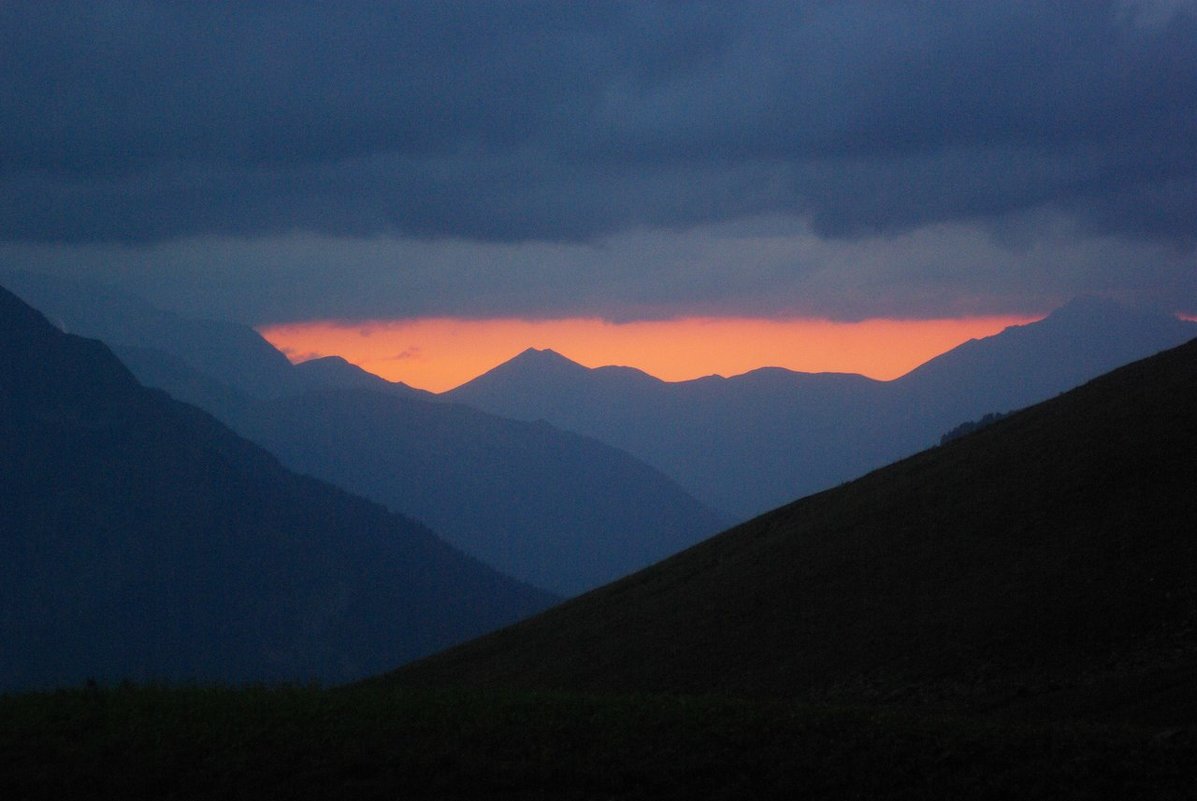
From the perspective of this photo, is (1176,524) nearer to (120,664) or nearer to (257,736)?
(257,736)

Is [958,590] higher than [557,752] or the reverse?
higher

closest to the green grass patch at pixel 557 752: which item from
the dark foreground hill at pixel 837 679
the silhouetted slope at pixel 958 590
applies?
the dark foreground hill at pixel 837 679

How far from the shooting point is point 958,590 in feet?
76.9

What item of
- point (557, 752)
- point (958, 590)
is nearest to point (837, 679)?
point (958, 590)

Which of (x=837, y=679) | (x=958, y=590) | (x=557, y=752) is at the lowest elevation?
(x=837, y=679)

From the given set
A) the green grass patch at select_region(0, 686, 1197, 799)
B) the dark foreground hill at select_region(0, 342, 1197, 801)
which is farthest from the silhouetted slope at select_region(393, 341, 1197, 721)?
the green grass patch at select_region(0, 686, 1197, 799)

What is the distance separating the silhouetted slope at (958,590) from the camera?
768 inches

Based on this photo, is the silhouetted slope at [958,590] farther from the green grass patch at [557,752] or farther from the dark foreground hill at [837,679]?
the green grass patch at [557,752]

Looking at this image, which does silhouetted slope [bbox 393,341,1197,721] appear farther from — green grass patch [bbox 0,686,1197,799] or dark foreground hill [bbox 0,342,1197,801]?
green grass patch [bbox 0,686,1197,799]

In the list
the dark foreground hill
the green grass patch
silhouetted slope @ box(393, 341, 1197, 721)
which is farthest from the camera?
silhouetted slope @ box(393, 341, 1197, 721)

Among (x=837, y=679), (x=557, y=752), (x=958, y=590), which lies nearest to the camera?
(x=557, y=752)

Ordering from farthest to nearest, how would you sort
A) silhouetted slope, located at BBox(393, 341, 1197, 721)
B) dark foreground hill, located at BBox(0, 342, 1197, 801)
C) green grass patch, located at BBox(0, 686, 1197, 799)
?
silhouetted slope, located at BBox(393, 341, 1197, 721)
dark foreground hill, located at BBox(0, 342, 1197, 801)
green grass patch, located at BBox(0, 686, 1197, 799)

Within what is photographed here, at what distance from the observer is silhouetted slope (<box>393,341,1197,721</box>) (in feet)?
64.0

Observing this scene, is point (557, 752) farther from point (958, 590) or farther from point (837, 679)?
point (958, 590)
